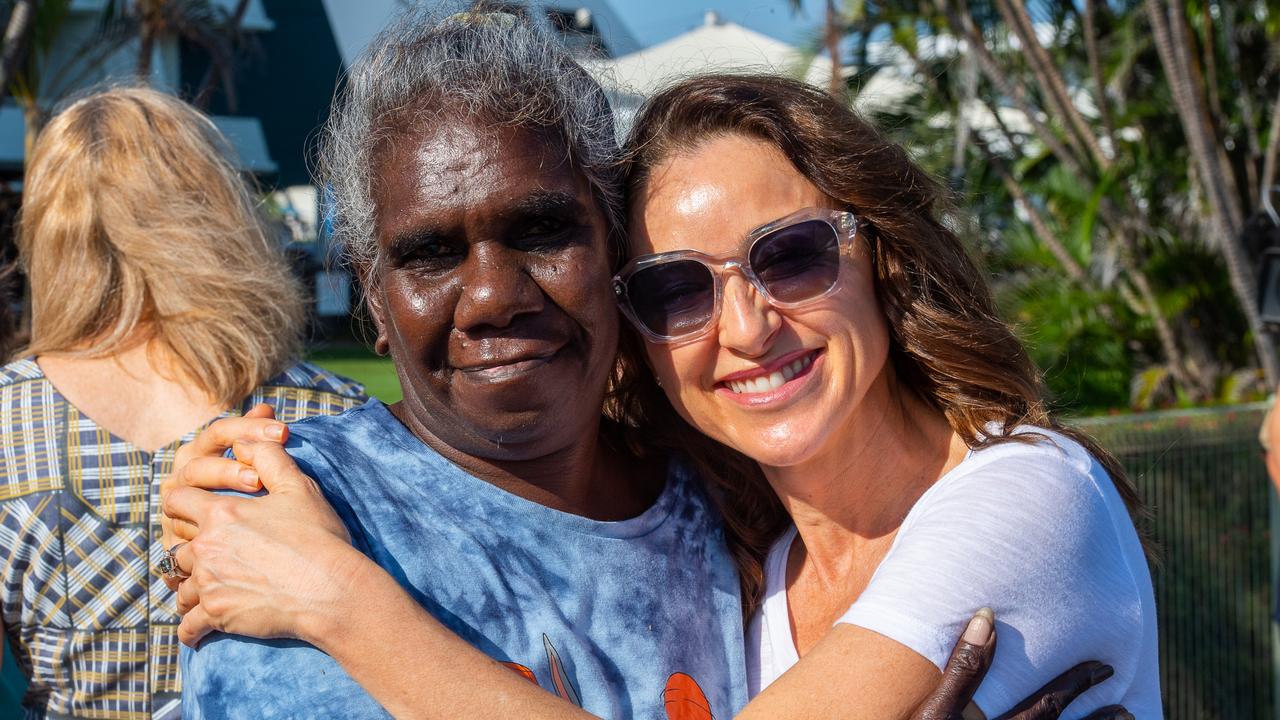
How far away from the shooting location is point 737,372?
217 centimetres

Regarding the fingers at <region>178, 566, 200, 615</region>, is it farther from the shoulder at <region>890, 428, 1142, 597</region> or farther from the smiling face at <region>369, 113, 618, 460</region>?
the shoulder at <region>890, 428, 1142, 597</region>

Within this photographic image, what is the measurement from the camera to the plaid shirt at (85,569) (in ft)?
8.28

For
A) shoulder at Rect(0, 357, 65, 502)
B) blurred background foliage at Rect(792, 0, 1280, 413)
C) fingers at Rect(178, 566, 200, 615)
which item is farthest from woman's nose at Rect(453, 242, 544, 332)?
blurred background foliage at Rect(792, 0, 1280, 413)

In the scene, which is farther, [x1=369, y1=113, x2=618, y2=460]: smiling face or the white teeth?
the white teeth

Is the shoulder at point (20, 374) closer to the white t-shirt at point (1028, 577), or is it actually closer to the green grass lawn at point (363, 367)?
the white t-shirt at point (1028, 577)

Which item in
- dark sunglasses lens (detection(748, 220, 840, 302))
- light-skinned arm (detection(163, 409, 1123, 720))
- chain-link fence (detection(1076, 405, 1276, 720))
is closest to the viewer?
light-skinned arm (detection(163, 409, 1123, 720))

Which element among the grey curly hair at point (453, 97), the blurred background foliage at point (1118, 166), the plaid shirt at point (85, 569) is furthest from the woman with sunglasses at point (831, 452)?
the blurred background foliage at point (1118, 166)

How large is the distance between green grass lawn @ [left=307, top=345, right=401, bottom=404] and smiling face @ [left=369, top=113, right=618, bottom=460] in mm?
10068

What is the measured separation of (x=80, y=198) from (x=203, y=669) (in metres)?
1.64

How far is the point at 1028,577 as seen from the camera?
5.90ft

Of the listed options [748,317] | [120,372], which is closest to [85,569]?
[120,372]

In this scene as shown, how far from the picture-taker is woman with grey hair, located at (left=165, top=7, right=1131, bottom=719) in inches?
66.1

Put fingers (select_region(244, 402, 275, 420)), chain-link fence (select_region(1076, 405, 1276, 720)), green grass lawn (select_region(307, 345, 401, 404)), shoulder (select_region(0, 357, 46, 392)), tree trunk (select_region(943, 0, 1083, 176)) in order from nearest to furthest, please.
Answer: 1. fingers (select_region(244, 402, 275, 420))
2. shoulder (select_region(0, 357, 46, 392))
3. chain-link fence (select_region(1076, 405, 1276, 720))
4. tree trunk (select_region(943, 0, 1083, 176))
5. green grass lawn (select_region(307, 345, 401, 404))

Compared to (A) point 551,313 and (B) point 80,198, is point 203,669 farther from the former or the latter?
(B) point 80,198
